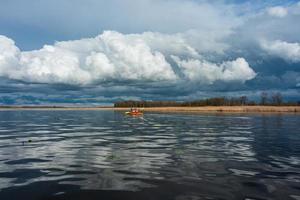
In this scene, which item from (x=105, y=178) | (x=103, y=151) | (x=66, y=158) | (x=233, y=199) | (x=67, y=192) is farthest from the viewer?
(x=103, y=151)

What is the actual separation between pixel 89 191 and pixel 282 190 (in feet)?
30.7

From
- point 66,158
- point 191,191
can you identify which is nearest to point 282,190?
point 191,191

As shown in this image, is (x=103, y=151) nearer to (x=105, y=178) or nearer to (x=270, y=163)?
(x=105, y=178)

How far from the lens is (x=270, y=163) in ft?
73.2

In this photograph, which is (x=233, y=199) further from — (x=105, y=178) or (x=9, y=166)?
(x=9, y=166)

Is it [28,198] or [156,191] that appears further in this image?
[156,191]

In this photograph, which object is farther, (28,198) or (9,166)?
(9,166)

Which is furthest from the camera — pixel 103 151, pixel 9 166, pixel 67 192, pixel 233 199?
pixel 103 151

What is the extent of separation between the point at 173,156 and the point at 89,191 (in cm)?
1098

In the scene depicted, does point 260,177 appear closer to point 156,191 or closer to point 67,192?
point 156,191

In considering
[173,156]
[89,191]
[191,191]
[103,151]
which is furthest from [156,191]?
[103,151]

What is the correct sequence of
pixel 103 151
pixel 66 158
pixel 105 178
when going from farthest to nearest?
1. pixel 103 151
2. pixel 66 158
3. pixel 105 178

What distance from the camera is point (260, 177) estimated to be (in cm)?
1792

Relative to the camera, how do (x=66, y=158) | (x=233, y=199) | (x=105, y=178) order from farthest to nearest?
(x=66, y=158) < (x=105, y=178) < (x=233, y=199)
